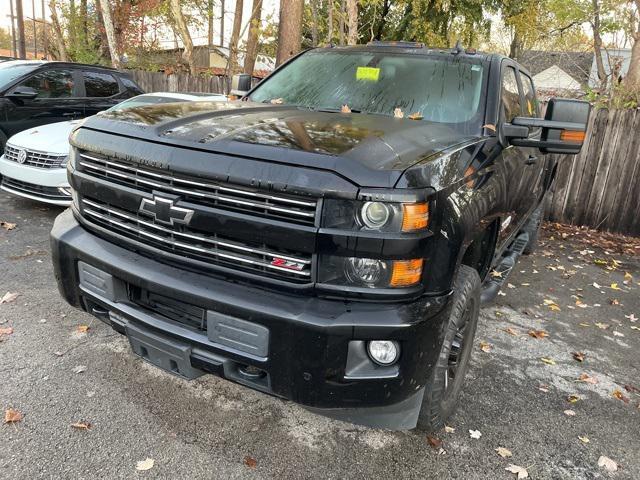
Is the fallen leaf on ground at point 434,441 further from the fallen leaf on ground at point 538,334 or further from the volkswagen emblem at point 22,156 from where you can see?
the volkswagen emblem at point 22,156

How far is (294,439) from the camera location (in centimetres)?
258

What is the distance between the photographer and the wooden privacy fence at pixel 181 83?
12.1 meters

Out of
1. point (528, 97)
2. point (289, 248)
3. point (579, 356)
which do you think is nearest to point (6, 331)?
point (289, 248)

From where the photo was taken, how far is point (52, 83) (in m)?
7.55

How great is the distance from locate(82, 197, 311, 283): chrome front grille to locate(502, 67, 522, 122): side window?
6.81ft

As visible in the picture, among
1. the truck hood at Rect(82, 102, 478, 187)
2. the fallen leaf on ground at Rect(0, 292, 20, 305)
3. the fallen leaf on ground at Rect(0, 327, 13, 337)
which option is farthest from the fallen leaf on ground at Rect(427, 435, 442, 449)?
the fallen leaf on ground at Rect(0, 292, 20, 305)

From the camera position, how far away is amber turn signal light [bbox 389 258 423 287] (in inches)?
77.4

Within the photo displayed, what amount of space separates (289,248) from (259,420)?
3.94 feet

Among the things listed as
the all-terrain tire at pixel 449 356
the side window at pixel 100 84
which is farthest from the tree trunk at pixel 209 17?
the all-terrain tire at pixel 449 356

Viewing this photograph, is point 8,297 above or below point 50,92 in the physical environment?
below

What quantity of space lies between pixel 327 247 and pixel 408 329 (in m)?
0.45

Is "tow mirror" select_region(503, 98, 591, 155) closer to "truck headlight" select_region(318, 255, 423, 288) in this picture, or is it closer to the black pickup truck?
the black pickup truck

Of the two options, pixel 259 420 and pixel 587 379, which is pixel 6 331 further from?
pixel 587 379

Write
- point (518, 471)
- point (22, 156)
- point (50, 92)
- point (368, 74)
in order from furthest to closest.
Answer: point (50, 92), point (22, 156), point (368, 74), point (518, 471)
